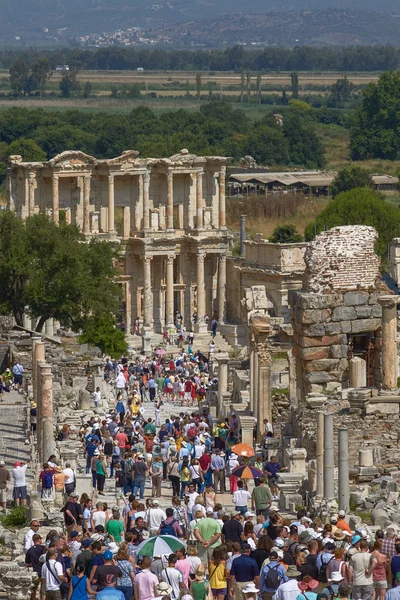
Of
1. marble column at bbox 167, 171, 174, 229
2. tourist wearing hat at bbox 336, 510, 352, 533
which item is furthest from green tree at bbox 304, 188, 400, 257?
tourist wearing hat at bbox 336, 510, 352, 533

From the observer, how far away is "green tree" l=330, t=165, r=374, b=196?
453ft

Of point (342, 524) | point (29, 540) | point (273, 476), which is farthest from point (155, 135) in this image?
point (29, 540)

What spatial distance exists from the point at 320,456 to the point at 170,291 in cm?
5334

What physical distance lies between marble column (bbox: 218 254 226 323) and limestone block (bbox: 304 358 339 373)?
4980 cm

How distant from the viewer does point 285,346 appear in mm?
55875

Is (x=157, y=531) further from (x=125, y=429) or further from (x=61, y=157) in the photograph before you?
(x=61, y=157)

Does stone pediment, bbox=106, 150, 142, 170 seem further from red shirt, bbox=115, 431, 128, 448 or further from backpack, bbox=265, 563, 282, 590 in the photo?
backpack, bbox=265, 563, 282, 590

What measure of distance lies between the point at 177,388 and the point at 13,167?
3275 centimetres

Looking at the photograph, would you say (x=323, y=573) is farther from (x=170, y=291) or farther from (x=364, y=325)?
(x=170, y=291)

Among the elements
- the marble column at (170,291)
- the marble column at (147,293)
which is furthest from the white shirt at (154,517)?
the marble column at (170,291)

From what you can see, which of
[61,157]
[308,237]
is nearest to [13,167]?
[61,157]

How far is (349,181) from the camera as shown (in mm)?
138125

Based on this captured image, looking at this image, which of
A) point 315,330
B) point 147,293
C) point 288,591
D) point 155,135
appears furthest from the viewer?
point 155,135

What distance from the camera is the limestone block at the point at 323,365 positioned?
44219mm
